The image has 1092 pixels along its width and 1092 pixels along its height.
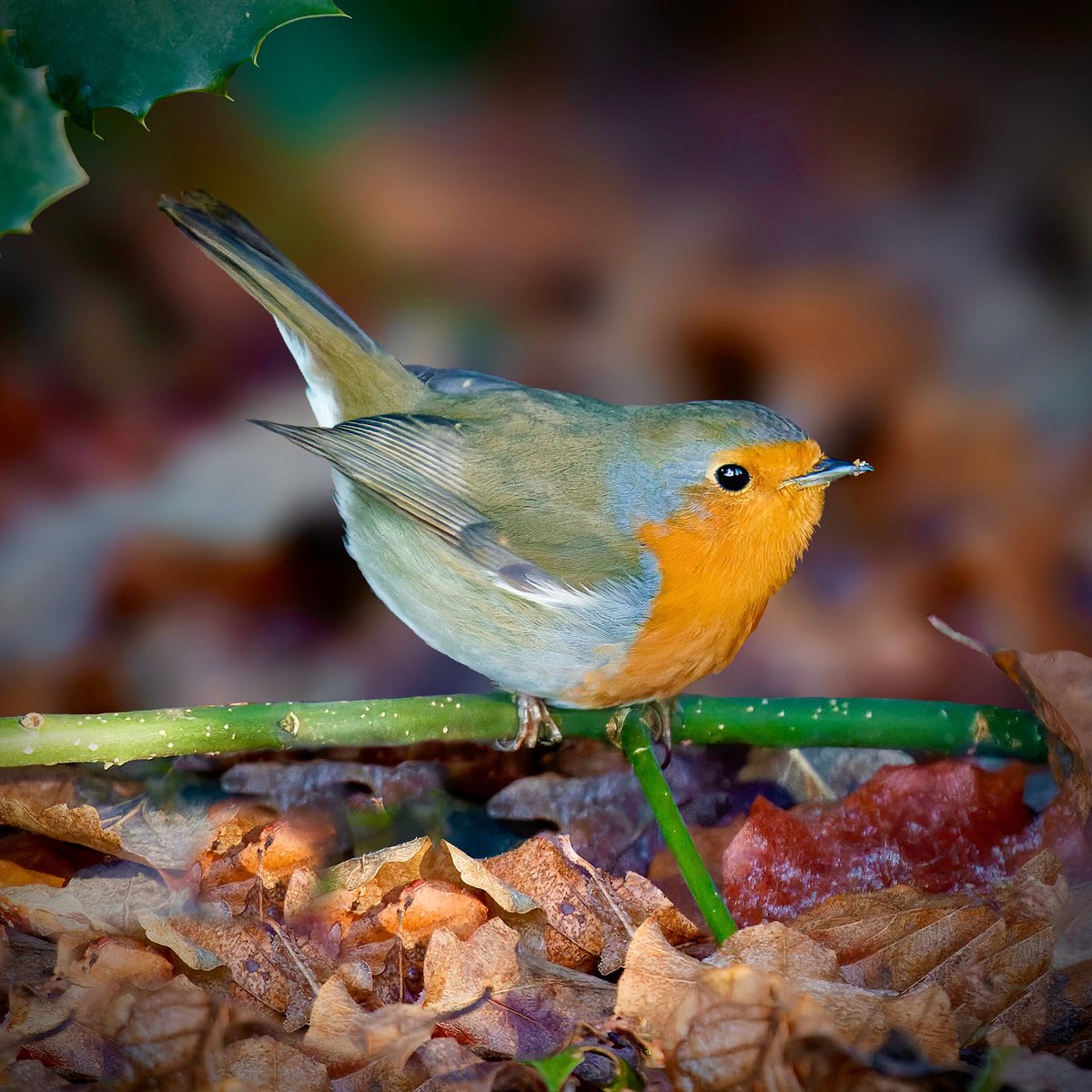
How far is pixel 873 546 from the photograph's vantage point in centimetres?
208

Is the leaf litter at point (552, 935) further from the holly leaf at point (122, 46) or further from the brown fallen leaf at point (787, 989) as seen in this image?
the holly leaf at point (122, 46)

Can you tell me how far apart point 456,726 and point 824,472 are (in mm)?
518

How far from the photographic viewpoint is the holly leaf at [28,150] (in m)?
1.13

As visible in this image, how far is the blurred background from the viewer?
1901mm

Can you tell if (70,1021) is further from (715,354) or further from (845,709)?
(715,354)

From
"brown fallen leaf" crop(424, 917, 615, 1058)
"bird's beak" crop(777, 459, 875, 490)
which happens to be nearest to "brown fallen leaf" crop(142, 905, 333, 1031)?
"brown fallen leaf" crop(424, 917, 615, 1058)

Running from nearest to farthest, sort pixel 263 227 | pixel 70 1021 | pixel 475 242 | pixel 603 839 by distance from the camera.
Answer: pixel 70 1021 → pixel 603 839 → pixel 263 227 → pixel 475 242

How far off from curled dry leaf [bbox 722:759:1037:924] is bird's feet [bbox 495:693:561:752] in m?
0.29

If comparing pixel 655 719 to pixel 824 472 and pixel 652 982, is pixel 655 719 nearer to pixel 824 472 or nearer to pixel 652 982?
pixel 824 472

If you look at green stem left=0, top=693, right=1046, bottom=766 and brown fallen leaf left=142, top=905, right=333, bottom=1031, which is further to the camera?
green stem left=0, top=693, right=1046, bottom=766

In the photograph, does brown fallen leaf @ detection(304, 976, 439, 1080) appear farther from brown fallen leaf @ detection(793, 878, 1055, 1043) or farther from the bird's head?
Answer: the bird's head

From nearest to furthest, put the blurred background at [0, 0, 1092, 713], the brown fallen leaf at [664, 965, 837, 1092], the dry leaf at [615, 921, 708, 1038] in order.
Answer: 1. the brown fallen leaf at [664, 965, 837, 1092]
2. the dry leaf at [615, 921, 708, 1038]
3. the blurred background at [0, 0, 1092, 713]

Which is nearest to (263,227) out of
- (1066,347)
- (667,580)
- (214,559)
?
(214,559)

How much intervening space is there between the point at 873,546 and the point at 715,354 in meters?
0.43
